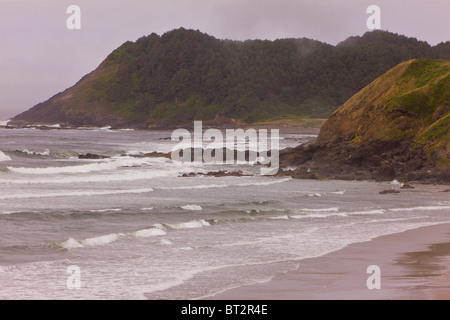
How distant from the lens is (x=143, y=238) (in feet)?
46.5

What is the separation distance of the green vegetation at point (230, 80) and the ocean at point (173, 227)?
326 ft

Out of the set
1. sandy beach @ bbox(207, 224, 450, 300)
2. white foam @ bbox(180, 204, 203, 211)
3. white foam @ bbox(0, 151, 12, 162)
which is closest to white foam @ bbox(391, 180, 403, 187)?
white foam @ bbox(180, 204, 203, 211)

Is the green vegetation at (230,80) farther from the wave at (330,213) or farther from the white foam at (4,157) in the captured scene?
the wave at (330,213)

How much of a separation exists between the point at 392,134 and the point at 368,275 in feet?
80.0

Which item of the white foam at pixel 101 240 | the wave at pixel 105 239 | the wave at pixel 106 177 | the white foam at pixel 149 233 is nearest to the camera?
the wave at pixel 105 239

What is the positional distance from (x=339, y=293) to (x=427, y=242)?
626cm

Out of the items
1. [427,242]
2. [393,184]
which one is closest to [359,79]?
[393,184]

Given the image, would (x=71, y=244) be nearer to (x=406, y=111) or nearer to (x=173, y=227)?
(x=173, y=227)

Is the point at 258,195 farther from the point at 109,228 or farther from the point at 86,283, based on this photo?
the point at 86,283

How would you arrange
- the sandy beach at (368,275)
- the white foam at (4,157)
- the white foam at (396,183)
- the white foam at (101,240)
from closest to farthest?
the sandy beach at (368,275) → the white foam at (101,240) → the white foam at (396,183) → the white foam at (4,157)

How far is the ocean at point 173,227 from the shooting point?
982cm

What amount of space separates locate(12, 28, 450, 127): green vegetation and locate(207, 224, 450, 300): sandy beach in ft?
366

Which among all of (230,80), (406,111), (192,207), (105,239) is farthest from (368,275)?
(230,80)

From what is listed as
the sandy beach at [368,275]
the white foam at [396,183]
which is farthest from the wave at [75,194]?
the sandy beach at [368,275]
